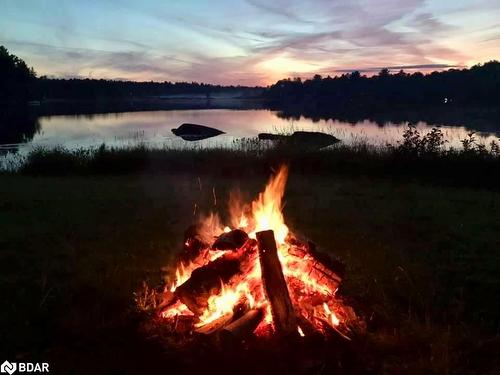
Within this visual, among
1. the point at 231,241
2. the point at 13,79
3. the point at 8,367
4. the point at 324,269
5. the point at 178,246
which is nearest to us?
the point at 8,367

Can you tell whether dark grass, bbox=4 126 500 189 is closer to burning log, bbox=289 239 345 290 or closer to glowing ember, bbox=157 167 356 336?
glowing ember, bbox=157 167 356 336

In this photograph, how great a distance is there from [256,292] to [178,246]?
3123mm

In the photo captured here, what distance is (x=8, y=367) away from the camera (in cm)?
385

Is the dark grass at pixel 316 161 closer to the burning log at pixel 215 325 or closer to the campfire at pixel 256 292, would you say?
the campfire at pixel 256 292

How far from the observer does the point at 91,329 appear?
4.44 m

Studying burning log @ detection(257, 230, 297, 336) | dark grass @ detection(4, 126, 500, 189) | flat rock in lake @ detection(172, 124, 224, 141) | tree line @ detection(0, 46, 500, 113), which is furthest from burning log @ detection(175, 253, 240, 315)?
tree line @ detection(0, 46, 500, 113)

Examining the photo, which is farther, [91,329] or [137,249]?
[137,249]

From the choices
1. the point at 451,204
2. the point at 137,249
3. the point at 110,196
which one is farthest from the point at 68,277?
the point at 451,204

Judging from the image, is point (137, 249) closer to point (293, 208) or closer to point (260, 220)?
point (260, 220)

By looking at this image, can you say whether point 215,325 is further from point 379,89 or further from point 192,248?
point 379,89

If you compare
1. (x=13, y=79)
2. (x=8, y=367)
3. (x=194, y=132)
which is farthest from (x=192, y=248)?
(x=13, y=79)

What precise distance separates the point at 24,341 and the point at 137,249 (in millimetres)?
2913

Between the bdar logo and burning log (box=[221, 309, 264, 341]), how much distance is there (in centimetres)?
184

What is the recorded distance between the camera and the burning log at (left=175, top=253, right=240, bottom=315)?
4.32 m
